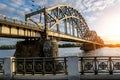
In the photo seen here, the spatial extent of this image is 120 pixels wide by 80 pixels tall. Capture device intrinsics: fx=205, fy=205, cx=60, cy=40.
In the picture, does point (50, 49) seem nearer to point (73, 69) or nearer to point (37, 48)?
point (37, 48)

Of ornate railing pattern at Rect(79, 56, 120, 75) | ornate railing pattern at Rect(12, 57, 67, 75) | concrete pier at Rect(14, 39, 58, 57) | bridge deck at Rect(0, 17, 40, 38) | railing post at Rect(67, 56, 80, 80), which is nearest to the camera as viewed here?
railing post at Rect(67, 56, 80, 80)

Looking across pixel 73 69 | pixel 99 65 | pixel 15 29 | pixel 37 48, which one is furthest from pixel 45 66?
pixel 37 48

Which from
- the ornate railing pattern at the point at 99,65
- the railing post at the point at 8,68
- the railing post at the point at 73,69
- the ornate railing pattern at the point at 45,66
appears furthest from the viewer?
the railing post at the point at 8,68

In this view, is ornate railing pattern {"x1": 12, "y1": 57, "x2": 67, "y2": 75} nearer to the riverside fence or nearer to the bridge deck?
the riverside fence

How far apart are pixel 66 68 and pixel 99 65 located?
192 cm

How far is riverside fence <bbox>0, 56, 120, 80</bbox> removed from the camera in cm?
1155

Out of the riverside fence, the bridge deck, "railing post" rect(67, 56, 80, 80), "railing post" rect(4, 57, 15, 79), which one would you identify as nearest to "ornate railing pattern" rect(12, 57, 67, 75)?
the riverside fence

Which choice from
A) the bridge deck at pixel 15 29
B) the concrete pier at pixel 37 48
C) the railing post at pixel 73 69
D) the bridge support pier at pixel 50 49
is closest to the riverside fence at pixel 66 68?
the railing post at pixel 73 69

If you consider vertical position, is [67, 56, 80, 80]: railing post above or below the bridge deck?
below

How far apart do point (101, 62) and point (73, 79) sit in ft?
6.32

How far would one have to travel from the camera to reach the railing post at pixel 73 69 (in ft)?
37.7

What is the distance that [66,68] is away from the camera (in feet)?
39.7

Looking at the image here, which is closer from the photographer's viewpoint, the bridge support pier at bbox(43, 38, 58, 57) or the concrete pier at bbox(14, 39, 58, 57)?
the bridge support pier at bbox(43, 38, 58, 57)

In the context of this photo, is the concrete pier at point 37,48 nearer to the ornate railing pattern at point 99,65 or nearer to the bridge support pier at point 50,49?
the bridge support pier at point 50,49
